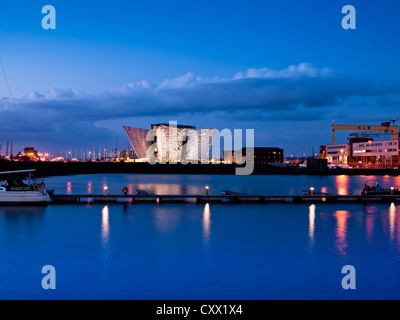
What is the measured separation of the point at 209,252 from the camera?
20.2 m

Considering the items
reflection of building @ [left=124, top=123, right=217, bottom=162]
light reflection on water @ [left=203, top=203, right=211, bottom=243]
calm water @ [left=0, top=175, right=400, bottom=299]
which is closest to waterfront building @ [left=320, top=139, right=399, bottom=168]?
reflection of building @ [left=124, top=123, right=217, bottom=162]

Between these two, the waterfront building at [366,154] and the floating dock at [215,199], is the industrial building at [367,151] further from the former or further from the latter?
the floating dock at [215,199]

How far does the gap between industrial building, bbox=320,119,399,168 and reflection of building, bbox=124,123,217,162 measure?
166 feet

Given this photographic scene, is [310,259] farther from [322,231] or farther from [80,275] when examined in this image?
[80,275]

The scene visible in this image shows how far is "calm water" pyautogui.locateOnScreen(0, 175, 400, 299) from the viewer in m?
14.5

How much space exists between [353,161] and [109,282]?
149 metres

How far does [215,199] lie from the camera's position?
137 feet

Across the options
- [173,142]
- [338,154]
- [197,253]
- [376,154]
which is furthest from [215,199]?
[338,154]

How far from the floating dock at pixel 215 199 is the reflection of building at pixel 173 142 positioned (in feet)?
352

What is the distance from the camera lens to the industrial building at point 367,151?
132 meters

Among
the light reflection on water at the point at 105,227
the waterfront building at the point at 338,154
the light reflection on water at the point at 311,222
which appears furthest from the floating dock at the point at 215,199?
the waterfront building at the point at 338,154

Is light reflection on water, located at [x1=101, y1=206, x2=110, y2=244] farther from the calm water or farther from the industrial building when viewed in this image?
the industrial building
